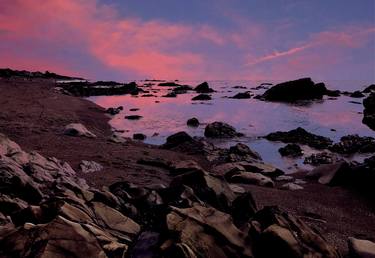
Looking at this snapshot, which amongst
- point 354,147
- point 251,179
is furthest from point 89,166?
point 354,147

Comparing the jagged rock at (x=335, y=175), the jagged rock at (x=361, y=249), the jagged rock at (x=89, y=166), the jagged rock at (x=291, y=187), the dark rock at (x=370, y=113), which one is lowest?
the jagged rock at (x=291, y=187)

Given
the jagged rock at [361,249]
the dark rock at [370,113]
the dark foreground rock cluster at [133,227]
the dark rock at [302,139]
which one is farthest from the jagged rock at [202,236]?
the dark rock at [302,139]

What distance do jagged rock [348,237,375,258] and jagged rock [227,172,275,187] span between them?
6.20m

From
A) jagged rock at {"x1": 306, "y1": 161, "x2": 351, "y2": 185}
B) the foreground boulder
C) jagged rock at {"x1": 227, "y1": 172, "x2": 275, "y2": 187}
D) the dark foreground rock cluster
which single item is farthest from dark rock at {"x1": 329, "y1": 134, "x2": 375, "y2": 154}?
the foreground boulder

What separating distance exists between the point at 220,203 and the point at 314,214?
3.36m

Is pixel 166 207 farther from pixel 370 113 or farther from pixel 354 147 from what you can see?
pixel 354 147

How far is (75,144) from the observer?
60.7 feet

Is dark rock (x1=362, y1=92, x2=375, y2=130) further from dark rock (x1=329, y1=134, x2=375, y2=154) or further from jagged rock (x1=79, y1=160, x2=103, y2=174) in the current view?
jagged rock (x1=79, y1=160, x2=103, y2=174)

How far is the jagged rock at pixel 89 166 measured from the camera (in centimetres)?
1325

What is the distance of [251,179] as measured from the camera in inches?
579

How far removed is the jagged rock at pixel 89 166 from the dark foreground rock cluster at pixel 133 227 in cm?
359

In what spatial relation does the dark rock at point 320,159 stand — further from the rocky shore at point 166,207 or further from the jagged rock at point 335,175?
the jagged rock at point 335,175

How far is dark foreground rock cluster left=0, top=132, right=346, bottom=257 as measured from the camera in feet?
19.0

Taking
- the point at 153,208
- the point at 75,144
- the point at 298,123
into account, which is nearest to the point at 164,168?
the point at 75,144
